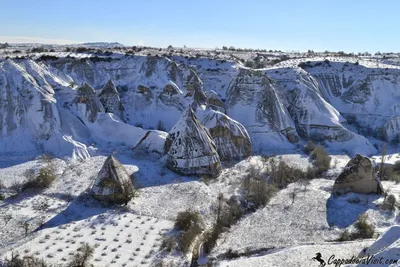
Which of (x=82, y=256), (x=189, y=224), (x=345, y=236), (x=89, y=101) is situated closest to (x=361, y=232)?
(x=345, y=236)

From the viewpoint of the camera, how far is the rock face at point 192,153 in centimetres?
2847

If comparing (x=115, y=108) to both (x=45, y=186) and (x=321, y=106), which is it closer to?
(x=45, y=186)

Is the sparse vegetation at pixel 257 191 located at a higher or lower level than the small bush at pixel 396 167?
lower

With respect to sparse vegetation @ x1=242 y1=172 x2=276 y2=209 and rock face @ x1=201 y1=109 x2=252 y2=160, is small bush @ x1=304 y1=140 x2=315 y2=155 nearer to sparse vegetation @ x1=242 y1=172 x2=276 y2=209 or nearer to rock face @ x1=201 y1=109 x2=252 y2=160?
rock face @ x1=201 y1=109 x2=252 y2=160

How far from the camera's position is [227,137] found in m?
32.6

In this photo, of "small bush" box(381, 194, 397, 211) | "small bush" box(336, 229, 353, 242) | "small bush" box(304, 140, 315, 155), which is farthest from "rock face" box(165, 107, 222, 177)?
"small bush" box(381, 194, 397, 211)

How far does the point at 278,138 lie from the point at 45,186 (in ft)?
70.6

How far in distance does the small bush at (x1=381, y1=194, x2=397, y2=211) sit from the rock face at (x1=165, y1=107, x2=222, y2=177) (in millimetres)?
10777

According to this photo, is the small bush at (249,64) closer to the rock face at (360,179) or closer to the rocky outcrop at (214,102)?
the rocky outcrop at (214,102)

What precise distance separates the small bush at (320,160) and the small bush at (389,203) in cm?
662

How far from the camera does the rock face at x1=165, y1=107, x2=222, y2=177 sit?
28469 millimetres

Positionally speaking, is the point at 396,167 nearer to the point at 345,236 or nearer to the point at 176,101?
the point at 345,236

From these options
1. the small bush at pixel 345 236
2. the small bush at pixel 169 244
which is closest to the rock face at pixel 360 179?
the small bush at pixel 345 236

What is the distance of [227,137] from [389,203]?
12.7 meters
